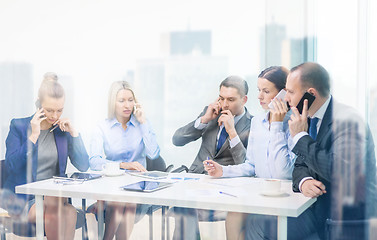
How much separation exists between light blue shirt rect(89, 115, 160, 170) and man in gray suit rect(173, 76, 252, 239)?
0.89 feet

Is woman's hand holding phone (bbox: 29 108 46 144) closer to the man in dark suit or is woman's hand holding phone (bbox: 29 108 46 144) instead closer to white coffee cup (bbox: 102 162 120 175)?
white coffee cup (bbox: 102 162 120 175)

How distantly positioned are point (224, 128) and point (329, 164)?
1.11 metres

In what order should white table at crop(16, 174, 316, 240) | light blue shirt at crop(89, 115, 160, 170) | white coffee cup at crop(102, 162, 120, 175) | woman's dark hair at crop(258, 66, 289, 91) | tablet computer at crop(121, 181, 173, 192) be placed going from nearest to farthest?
white table at crop(16, 174, 316, 240), tablet computer at crop(121, 181, 173, 192), white coffee cup at crop(102, 162, 120, 175), woman's dark hair at crop(258, 66, 289, 91), light blue shirt at crop(89, 115, 160, 170)

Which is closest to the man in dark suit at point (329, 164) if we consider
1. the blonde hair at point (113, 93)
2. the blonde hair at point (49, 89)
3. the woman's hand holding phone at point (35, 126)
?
the blonde hair at point (113, 93)

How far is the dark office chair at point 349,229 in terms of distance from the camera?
146cm

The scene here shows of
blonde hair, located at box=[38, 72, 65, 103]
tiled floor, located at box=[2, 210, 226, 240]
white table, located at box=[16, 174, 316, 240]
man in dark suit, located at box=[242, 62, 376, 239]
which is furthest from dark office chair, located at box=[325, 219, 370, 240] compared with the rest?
blonde hair, located at box=[38, 72, 65, 103]

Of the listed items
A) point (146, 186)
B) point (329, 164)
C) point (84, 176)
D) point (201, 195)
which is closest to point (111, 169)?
point (84, 176)

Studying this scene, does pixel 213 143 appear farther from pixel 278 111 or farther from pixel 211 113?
pixel 278 111

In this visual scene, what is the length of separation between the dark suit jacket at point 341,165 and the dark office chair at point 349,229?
2cm

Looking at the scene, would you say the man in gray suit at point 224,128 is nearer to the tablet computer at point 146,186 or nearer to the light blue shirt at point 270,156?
the light blue shirt at point 270,156

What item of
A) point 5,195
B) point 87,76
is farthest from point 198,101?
point 5,195

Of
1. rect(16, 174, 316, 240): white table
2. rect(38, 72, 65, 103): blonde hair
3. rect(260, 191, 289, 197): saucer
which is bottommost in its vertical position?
rect(16, 174, 316, 240): white table

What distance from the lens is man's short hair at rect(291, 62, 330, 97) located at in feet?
5.84

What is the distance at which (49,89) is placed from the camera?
2.71m
